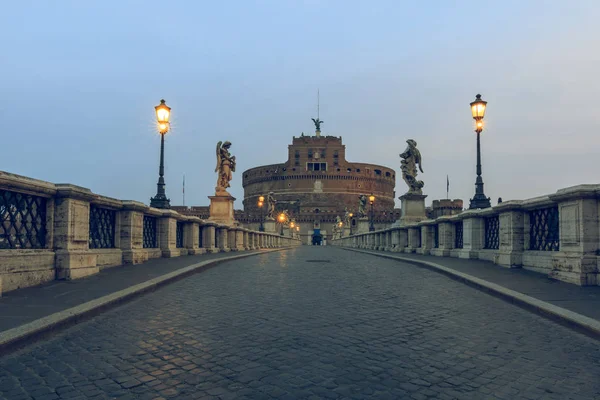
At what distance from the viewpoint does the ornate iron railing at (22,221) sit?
698 cm

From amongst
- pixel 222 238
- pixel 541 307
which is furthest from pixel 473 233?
pixel 222 238

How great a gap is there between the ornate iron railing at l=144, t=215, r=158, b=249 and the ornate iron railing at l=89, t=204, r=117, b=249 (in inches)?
83.8

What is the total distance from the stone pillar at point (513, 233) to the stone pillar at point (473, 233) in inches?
101

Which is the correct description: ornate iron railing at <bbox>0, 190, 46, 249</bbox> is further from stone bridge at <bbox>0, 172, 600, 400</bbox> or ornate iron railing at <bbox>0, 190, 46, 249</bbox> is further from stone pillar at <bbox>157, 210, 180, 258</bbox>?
stone pillar at <bbox>157, 210, 180, 258</bbox>

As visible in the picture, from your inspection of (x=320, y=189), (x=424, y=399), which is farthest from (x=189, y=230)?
(x=320, y=189)

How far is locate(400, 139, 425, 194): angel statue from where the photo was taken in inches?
921

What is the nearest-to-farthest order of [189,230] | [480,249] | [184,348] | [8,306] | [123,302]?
1. [184,348]
2. [8,306]
3. [123,302]
4. [480,249]
5. [189,230]

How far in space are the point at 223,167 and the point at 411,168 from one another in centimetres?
1082

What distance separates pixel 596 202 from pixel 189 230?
1338cm

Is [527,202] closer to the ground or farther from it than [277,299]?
farther from it

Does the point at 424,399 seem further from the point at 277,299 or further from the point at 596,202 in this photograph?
the point at 596,202

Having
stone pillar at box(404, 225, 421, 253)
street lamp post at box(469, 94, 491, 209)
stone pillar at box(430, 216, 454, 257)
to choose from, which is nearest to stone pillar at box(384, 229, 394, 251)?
stone pillar at box(404, 225, 421, 253)

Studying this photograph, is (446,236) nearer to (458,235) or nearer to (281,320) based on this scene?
(458,235)

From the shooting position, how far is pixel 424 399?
9.95 ft
